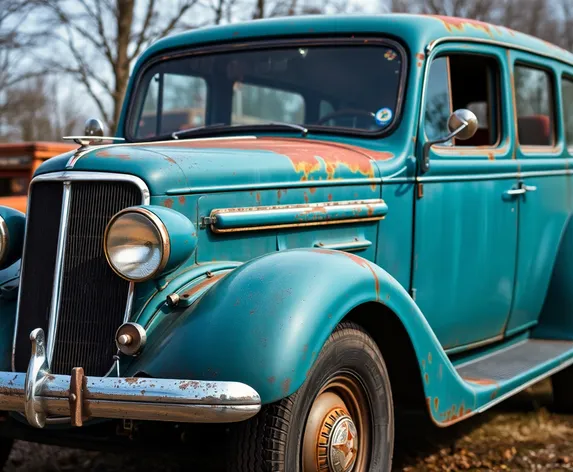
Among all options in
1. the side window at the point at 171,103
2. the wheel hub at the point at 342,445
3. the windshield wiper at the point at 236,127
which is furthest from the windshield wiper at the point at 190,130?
the wheel hub at the point at 342,445

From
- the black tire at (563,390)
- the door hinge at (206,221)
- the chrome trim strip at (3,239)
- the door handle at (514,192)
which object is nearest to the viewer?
the door hinge at (206,221)

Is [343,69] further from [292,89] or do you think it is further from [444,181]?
[444,181]

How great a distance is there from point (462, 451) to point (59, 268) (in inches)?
84.8

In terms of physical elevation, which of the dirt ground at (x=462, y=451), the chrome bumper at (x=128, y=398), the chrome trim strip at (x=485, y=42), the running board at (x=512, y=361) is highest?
the chrome trim strip at (x=485, y=42)

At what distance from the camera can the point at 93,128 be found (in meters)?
3.93

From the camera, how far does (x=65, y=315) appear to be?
2641mm

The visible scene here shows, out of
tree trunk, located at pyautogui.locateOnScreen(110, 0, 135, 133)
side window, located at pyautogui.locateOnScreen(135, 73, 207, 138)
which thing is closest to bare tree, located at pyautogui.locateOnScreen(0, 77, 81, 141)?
tree trunk, located at pyautogui.locateOnScreen(110, 0, 135, 133)

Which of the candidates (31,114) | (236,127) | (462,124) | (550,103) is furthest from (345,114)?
(31,114)

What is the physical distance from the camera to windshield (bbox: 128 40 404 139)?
11.8 feet

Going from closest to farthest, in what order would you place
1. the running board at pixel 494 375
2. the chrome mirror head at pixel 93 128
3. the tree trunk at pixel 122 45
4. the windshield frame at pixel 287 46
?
1. the running board at pixel 494 375
2. the windshield frame at pixel 287 46
3. the chrome mirror head at pixel 93 128
4. the tree trunk at pixel 122 45

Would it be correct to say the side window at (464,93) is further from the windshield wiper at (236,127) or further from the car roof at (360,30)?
the windshield wiper at (236,127)

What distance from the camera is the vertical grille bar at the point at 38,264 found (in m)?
2.70

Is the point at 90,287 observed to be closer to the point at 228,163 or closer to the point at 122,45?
the point at 228,163

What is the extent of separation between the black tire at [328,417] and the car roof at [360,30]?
1.50 m
